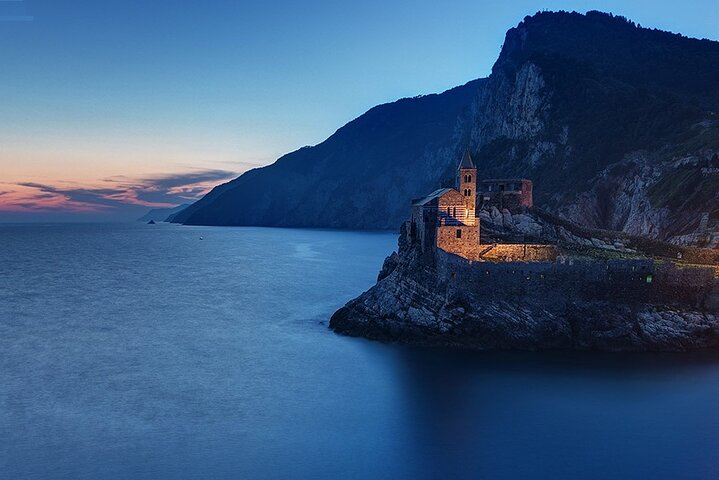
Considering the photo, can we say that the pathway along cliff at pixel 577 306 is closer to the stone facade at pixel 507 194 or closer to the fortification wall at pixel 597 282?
the fortification wall at pixel 597 282

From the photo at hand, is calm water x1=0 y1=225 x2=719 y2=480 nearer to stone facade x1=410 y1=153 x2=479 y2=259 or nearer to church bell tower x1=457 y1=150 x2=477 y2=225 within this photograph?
stone facade x1=410 y1=153 x2=479 y2=259

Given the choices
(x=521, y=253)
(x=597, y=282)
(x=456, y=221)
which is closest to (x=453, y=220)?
(x=456, y=221)

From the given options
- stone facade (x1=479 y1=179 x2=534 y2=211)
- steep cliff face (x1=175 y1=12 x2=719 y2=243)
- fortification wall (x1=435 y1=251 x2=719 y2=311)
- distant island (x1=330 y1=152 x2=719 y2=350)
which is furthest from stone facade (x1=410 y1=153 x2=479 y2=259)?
steep cliff face (x1=175 y1=12 x2=719 y2=243)

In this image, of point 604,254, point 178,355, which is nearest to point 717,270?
point 604,254

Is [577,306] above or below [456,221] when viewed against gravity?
below

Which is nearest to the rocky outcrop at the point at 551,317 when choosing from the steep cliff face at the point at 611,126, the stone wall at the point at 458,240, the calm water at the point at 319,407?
the calm water at the point at 319,407

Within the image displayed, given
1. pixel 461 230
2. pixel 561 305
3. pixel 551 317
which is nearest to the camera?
pixel 551 317

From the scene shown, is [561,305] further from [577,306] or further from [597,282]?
[597,282]
